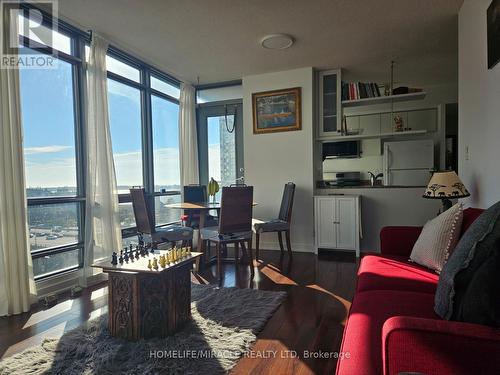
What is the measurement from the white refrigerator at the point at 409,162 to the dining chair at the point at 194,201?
3.24m

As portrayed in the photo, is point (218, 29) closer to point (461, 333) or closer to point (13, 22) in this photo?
point (13, 22)

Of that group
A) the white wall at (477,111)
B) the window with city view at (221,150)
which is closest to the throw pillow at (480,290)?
the white wall at (477,111)

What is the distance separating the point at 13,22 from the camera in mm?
2523

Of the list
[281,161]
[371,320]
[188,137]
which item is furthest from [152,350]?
[188,137]

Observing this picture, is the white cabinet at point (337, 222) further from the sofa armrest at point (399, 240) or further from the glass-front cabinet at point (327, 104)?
the sofa armrest at point (399, 240)

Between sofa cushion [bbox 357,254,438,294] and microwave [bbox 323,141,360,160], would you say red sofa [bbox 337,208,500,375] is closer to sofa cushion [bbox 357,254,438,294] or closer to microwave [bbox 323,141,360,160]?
sofa cushion [bbox 357,254,438,294]

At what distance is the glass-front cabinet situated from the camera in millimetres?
4465

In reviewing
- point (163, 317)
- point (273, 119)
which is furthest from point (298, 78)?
point (163, 317)

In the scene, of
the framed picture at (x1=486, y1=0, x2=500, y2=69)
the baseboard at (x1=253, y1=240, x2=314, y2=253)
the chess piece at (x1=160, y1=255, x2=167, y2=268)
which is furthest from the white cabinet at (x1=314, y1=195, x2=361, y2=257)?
the chess piece at (x1=160, y1=255, x2=167, y2=268)

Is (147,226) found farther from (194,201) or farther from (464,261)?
(464,261)

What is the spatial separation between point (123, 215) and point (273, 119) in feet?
8.27

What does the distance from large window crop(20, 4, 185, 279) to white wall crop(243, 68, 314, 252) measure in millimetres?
1528

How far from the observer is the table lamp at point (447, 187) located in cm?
242

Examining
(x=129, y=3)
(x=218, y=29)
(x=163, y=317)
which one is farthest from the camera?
(x=218, y=29)
